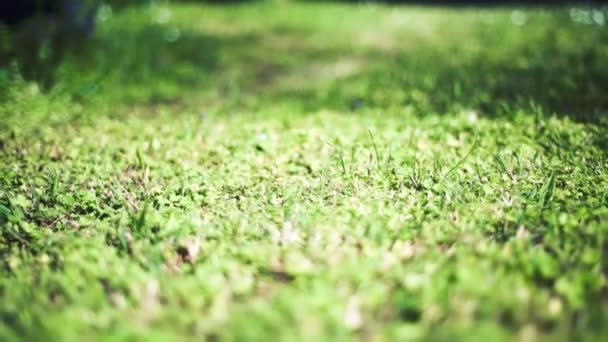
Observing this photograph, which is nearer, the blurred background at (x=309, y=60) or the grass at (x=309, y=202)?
the grass at (x=309, y=202)

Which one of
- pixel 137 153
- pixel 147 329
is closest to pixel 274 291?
pixel 147 329

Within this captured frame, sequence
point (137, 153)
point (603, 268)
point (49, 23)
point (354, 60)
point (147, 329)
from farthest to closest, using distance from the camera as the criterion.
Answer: point (354, 60), point (49, 23), point (137, 153), point (603, 268), point (147, 329)

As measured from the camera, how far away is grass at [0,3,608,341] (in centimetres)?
136

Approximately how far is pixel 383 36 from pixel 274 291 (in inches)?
227

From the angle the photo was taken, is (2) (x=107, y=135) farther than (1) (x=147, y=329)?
Yes

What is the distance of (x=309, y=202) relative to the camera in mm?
2066

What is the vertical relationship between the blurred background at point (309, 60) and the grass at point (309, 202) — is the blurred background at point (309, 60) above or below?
above

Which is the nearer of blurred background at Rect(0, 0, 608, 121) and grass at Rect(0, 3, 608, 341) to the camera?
grass at Rect(0, 3, 608, 341)

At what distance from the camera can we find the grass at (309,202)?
4.46ft

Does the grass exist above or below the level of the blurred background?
below

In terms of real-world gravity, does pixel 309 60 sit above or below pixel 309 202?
above

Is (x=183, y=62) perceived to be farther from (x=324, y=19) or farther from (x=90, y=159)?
(x=324, y=19)

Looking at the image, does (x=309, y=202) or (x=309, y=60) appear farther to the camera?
(x=309, y=60)

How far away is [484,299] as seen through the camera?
137 centimetres
